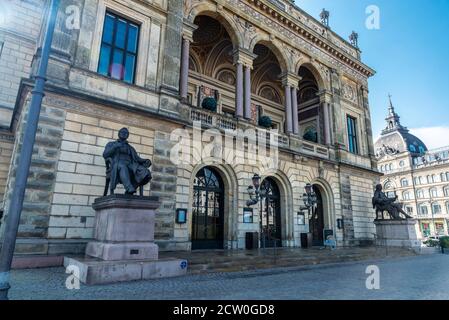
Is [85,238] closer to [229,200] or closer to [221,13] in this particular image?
[229,200]

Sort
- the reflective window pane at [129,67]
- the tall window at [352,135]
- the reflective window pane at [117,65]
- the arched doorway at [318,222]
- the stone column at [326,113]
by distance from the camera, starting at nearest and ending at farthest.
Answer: the reflective window pane at [117,65] < the reflective window pane at [129,67] < the arched doorway at [318,222] < the stone column at [326,113] < the tall window at [352,135]

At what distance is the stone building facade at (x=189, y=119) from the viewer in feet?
32.6

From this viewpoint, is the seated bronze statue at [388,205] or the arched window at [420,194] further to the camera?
the arched window at [420,194]

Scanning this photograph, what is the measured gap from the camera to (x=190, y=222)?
12734 millimetres

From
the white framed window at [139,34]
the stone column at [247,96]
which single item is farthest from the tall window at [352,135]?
the white framed window at [139,34]

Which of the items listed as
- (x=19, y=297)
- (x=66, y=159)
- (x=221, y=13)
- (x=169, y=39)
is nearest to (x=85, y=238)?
(x=66, y=159)

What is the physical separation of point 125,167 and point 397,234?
61.3ft

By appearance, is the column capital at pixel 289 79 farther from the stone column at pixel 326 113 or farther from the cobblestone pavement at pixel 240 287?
the cobblestone pavement at pixel 240 287

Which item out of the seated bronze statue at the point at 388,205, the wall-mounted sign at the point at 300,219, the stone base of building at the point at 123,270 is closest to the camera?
the stone base of building at the point at 123,270

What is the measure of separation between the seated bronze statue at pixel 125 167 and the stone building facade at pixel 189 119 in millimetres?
2523

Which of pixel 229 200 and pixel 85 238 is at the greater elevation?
pixel 229 200

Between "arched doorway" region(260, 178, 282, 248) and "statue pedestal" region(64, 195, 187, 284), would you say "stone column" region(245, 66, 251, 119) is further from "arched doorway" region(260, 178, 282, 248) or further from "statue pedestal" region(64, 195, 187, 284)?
"statue pedestal" region(64, 195, 187, 284)
